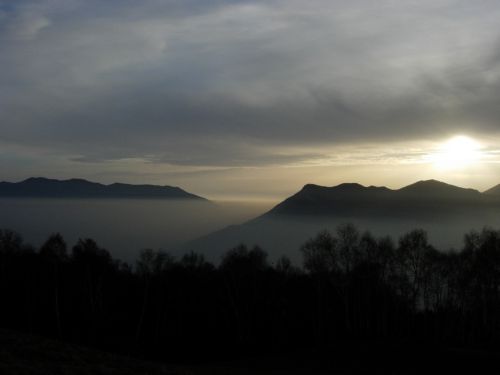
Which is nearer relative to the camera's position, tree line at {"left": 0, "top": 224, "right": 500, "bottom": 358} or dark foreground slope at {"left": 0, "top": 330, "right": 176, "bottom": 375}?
dark foreground slope at {"left": 0, "top": 330, "right": 176, "bottom": 375}

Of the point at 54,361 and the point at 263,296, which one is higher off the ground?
the point at 54,361

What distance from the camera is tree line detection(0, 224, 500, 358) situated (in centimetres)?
5756

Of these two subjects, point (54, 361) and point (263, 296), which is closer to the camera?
point (54, 361)

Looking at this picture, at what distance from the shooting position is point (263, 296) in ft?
215

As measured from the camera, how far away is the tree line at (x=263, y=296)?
57562mm

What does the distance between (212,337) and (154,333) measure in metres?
7.57

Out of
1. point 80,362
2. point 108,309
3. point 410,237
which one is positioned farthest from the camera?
point 108,309

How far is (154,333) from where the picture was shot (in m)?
62.5

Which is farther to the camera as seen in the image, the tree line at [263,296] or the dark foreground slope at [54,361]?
the tree line at [263,296]

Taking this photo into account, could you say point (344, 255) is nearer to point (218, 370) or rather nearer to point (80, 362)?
point (218, 370)

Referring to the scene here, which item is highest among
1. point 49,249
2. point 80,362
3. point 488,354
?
point 49,249

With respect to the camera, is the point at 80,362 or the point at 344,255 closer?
the point at 80,362

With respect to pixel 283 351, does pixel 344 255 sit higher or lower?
higher

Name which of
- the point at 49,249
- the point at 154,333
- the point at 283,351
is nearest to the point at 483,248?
the point at 283,351
